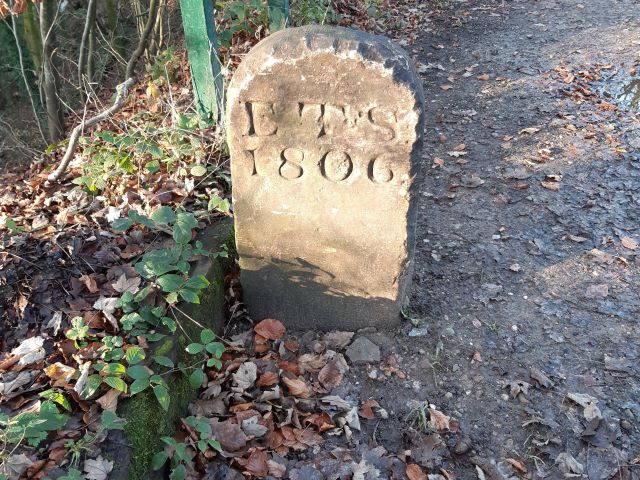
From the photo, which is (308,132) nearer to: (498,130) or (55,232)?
(55,232)

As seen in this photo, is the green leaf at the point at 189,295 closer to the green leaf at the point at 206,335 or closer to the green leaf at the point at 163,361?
the green leaf at the point at 206,335

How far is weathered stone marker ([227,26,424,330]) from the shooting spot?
2.21 metres

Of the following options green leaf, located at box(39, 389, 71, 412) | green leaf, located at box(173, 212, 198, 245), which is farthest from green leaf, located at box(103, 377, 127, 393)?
green leaf, located at box(173, 212, 198, 245)

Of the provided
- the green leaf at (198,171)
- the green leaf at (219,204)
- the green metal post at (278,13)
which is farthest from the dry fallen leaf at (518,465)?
the green metal post at (278,13)

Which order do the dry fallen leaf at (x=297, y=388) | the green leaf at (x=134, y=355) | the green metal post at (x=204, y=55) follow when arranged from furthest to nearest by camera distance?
the green metal post at (x=204, y=55), the dry fallen leaf at (x=297, y=388), the green leaf at (x=134, y=355)

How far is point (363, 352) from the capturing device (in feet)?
9.55

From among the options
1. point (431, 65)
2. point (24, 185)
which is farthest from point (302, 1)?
point (24, 185)

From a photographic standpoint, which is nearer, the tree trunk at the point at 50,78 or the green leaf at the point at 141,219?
the green leaf at the point at 141,219

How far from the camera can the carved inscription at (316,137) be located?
233 centimetres

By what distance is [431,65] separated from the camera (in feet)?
20.1

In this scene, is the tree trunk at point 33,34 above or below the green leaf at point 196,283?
above

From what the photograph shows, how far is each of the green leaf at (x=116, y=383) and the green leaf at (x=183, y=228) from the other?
0.79m

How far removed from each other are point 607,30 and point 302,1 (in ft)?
13.5

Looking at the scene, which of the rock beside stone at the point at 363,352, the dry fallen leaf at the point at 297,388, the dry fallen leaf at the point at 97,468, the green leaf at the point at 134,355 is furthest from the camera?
the rock beside stone at the point at 363,352
